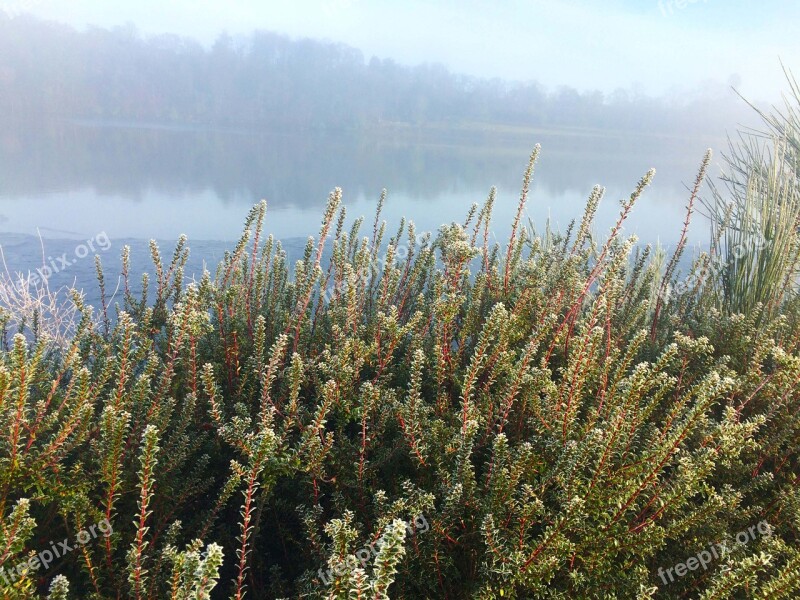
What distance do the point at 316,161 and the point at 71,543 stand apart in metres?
24.0

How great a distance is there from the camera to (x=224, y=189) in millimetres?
17391

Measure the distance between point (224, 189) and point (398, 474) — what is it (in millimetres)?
17284

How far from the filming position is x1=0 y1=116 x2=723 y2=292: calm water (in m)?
12.1

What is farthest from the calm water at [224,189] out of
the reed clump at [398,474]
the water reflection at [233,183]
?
the reed clump at [398,474]

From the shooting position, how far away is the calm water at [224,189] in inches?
477

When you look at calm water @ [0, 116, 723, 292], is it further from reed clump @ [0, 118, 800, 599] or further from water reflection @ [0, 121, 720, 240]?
reed clump @ [0, 118, 800, 599]

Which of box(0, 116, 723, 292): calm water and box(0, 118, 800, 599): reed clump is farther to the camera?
box(0, 116, 723, 292): calm water

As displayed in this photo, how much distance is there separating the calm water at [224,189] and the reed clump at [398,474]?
6245mm

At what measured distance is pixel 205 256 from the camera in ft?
31.5

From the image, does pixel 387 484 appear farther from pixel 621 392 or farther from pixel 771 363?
pixel 771 363

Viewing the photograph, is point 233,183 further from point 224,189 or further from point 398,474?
Answer: point 398,474

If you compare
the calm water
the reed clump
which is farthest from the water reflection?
the reed clump

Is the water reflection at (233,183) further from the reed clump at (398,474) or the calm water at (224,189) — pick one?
the reed clump at (398,474)

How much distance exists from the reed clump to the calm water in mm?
6245
